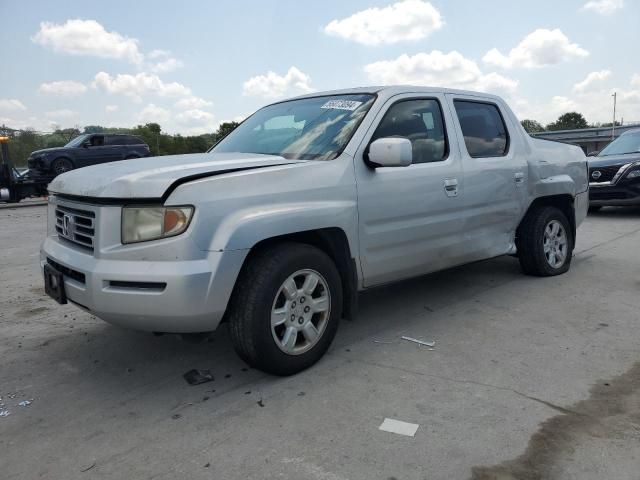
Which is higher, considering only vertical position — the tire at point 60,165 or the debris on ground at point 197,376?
the tire at point 60,165

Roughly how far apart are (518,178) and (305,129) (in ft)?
7.14

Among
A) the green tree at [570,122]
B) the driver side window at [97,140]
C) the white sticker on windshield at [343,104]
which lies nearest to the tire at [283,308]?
the white sticker on windshield at [343,104]

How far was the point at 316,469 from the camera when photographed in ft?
7.59

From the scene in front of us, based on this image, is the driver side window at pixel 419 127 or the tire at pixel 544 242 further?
the tire at pixel 544 242

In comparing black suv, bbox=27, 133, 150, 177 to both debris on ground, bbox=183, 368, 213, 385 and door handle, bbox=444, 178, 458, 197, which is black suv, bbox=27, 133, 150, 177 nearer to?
debris on ground, bbox=183, 368, 213, 385

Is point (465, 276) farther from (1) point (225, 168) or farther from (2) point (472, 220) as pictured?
(1) point (225, 168)

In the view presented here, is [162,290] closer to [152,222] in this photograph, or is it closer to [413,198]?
[152,222]

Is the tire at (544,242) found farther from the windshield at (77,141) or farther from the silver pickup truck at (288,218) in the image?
the windshield at (77,141)

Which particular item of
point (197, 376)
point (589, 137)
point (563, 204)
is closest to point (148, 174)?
point (197, 376)

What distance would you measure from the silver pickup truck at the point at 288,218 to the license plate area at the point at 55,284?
1cm

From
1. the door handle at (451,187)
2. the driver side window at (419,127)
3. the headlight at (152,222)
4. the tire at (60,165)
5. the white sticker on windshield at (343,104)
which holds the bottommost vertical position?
the headlight at (152,222)

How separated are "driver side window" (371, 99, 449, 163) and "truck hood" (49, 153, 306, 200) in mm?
880

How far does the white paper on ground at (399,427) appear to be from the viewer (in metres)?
2.57

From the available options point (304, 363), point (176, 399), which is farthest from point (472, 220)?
point (176, 399)
